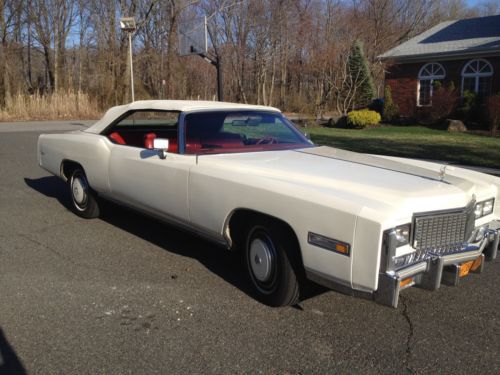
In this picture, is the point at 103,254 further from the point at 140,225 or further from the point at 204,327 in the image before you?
the point at 204,327

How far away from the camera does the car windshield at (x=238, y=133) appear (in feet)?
14.7

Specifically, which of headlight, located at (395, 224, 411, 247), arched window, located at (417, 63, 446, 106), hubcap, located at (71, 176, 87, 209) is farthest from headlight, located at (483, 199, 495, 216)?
arched window, located at (417, 63, 446, 106)

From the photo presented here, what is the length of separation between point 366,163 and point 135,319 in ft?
7.08

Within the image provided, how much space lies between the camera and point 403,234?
298cm

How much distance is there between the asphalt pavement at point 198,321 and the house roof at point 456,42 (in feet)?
68.6

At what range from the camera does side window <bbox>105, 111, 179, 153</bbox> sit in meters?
5.20

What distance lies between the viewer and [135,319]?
347cm

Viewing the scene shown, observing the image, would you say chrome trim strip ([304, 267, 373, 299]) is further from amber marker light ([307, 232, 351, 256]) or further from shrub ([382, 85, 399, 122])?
shrub ([382, 85, 399, 122])

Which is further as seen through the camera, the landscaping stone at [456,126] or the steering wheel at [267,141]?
the landscaping stone at [456,126]

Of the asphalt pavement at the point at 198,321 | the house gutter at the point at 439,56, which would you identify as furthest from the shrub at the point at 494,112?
the asphalt pavement at the point at 198,321

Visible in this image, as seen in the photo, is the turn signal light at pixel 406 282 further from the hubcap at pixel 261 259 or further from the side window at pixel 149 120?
the side window at pixel 149 120

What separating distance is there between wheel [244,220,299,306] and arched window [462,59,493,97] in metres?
21.9

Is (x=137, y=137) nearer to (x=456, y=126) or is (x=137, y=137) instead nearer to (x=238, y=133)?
(x=238, y=133)

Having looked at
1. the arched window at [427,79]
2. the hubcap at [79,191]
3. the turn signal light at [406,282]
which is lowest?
the hubcap at [79,191]
